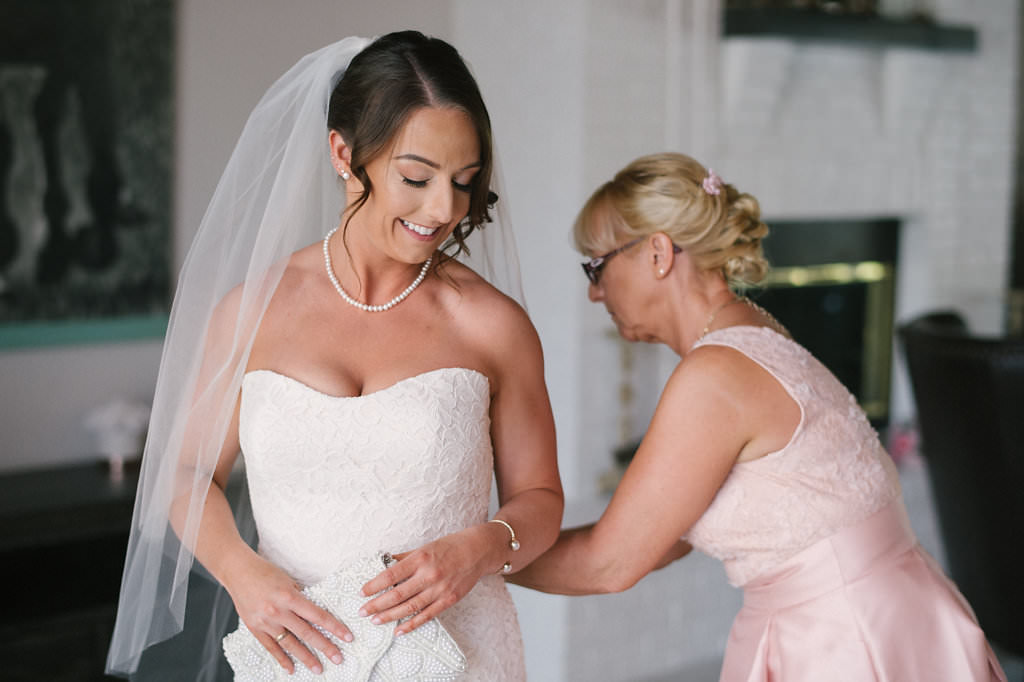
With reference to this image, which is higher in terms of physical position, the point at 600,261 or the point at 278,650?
the point at 600,261

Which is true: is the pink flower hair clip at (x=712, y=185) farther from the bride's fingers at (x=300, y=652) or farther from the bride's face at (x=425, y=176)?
the bride's fingers at (x=300, y=652)

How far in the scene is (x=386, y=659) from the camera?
58.6 inches

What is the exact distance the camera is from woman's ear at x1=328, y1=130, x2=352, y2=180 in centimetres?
163

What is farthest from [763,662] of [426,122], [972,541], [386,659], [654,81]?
[654,81]

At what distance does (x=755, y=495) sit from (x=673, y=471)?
16 centimetres

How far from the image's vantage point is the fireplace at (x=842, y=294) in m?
4.62

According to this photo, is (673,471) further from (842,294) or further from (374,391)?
(842,294)

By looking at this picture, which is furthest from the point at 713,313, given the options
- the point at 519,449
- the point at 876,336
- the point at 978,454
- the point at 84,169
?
the point at 876,336

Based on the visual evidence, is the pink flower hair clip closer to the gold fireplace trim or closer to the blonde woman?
the blonde woman

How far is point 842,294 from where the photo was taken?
4863 mm

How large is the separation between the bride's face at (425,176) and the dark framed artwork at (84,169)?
213 cm

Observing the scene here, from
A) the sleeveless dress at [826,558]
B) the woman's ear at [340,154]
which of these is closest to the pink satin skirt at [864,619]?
the sleeveless dress at [826,558]

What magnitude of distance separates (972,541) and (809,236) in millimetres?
1655

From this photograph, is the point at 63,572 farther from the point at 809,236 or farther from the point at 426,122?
the point at 809,236
